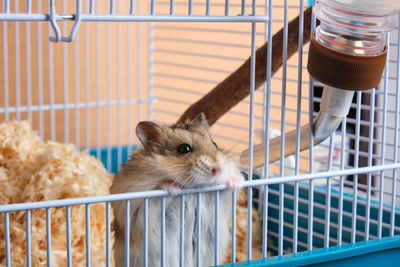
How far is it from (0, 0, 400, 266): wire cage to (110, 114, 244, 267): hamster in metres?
0.05

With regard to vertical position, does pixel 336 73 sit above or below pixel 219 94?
above

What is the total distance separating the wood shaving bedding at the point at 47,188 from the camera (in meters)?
1.69

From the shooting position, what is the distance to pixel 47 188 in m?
1.77

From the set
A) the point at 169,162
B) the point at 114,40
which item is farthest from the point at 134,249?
the point at 114,40

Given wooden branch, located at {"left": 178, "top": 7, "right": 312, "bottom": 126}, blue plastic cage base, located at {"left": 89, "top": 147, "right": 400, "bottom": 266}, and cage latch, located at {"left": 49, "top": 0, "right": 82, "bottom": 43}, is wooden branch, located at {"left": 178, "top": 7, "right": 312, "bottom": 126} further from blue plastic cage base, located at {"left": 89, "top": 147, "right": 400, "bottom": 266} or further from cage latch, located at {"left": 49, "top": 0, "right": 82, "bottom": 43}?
cage latch, located at {"left": 49, "top": 0, "right": 82, "bottom": 43}

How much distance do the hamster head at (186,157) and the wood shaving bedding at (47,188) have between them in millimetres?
496

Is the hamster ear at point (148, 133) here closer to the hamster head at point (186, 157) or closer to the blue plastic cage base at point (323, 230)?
the hamster head at point (186, 157)

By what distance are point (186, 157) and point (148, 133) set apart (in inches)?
5.3

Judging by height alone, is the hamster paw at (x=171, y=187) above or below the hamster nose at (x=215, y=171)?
below

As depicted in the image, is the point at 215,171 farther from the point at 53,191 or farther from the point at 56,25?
the point at 53,191

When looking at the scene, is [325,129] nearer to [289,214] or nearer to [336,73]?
[336,73]

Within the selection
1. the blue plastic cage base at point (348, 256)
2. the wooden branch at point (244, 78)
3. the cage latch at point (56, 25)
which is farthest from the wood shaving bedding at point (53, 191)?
the cage latch at point (56, 25)

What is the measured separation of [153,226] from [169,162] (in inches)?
5.2

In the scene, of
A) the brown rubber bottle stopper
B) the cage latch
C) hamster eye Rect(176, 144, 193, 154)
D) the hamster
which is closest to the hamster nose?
the hamster
